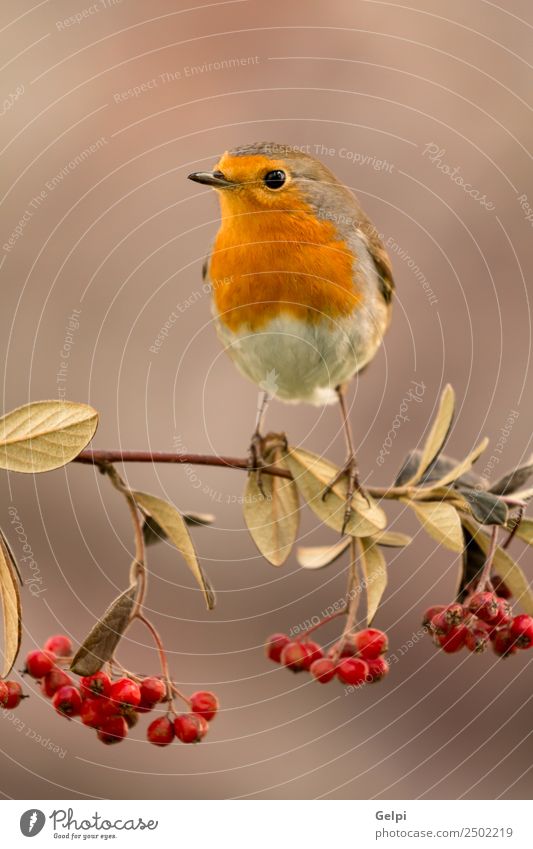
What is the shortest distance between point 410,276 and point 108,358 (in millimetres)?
750

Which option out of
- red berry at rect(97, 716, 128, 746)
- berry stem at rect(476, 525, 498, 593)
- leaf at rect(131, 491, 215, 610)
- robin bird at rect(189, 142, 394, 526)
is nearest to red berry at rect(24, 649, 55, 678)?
red berry at rect(97, 716, 128, 746)

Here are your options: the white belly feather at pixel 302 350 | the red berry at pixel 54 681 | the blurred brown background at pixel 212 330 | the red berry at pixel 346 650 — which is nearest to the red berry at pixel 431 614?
the red berry at pixel 346 650

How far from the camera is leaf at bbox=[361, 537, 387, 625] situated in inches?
43.4

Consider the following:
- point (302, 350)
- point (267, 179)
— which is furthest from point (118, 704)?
point (267, 179)

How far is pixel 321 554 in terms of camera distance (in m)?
1.35

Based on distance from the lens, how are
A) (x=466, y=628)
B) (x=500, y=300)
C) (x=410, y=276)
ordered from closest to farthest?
(x=466, y=628) < (x=410, y=276) < (x=500, y=300)

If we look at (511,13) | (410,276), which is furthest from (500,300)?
(511,13)

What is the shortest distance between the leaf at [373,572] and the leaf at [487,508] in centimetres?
14

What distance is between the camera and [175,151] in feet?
7.06

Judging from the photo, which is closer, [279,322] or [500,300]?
[279,322]

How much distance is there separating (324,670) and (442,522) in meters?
0.25

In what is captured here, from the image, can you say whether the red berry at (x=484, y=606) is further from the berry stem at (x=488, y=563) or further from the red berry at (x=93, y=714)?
the red berry at (x=93, y=714)

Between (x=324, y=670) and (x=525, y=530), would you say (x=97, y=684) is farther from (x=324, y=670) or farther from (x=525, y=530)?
(x=525, y=530)
